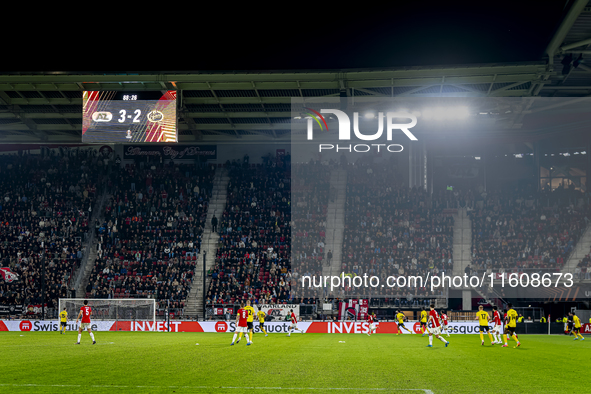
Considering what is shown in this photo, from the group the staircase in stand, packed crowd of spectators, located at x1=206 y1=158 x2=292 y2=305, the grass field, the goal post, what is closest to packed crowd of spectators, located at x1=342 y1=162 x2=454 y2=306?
packed crowd of spectators, located at x1=206 y1=158 x2=292 y2=305

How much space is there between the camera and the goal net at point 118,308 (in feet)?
127

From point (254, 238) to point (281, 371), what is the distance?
3300cm

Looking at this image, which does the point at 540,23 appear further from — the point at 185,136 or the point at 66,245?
the point at 66,245

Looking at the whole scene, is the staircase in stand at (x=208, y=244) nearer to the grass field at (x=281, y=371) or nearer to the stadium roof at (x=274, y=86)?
the stadium roof at (x=274, y=86)

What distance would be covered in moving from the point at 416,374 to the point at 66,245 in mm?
39303

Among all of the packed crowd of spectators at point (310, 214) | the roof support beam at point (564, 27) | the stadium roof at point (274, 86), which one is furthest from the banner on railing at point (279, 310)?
the roof support beam at point (564, 27)

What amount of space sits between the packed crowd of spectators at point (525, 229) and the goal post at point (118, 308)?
23.1 m

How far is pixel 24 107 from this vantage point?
1816 inches

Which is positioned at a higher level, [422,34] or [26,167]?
[422,34]

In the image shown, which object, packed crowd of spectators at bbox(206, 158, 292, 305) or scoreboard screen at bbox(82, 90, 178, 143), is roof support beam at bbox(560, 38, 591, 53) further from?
scoreboard screen at bbox(82, 90, 178, 143)

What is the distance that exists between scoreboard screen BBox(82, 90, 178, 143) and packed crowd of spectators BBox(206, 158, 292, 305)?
1211 cm

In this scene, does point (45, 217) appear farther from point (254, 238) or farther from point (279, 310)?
point (279, 310)

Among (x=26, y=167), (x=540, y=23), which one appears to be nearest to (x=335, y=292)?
(x=540, y=23)

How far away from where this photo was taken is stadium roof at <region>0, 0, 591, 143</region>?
3772 centimetres
